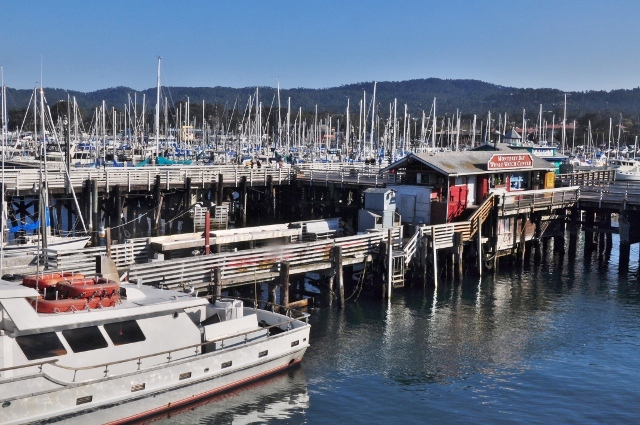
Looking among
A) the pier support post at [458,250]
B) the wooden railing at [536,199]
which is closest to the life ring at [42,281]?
the pier support post at [458,250]

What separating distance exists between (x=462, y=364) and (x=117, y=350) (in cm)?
1239

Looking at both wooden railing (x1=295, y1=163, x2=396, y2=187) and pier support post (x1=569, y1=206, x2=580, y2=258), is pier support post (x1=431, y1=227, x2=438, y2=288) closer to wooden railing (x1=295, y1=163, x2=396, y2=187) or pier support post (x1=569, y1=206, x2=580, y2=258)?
wooden railing (x1=295, y1=163, x2=396, y2=187)

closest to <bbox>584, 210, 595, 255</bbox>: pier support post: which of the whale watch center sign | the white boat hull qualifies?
the whale watch center sign

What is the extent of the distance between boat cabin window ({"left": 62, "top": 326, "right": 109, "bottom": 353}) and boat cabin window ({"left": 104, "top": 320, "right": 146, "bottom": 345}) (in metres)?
0.34

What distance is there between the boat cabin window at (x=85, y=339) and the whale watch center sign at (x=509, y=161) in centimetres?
2820

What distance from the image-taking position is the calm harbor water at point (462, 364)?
2255 cm

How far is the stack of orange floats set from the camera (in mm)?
20359

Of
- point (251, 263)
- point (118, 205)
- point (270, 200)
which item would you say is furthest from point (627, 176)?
point (251, 263)

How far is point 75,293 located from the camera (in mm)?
20969

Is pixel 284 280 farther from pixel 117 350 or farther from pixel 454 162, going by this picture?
pixel 454 162

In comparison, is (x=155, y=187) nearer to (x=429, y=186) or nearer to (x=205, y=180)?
(x=205, y=180)

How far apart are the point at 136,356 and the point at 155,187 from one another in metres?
28.8

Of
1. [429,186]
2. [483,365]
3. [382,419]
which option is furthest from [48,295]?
[429,186]

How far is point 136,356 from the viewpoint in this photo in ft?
70.3
